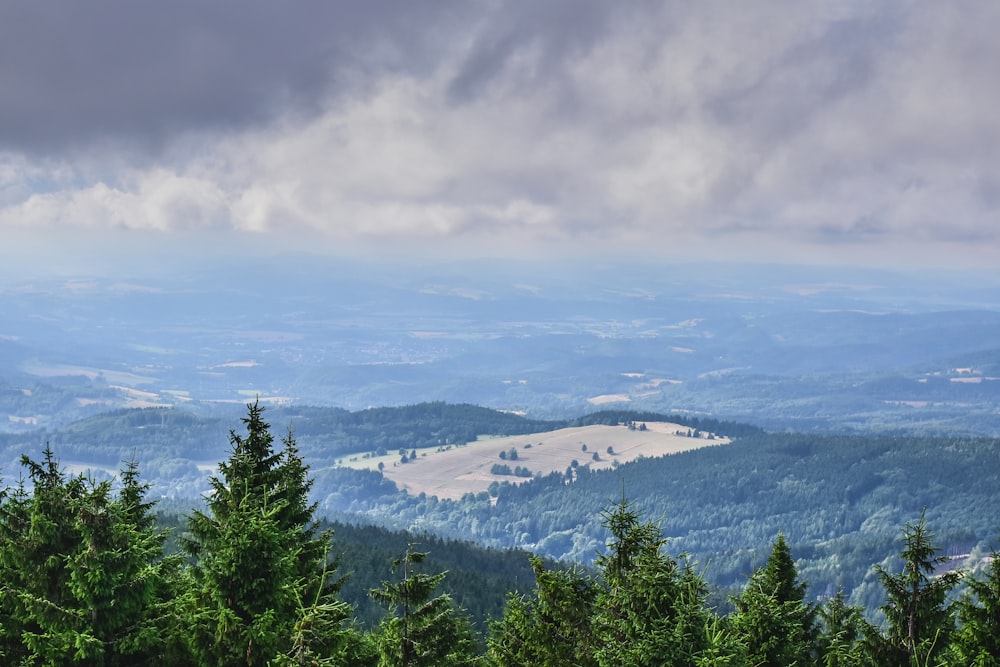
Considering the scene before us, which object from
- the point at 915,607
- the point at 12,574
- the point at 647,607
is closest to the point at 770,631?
the point at 915,607

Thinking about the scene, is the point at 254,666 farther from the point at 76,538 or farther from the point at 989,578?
the point at 989,578

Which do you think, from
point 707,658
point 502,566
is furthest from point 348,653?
point 502,566

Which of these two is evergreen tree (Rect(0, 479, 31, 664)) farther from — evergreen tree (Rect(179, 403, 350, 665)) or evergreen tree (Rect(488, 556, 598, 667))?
evergreen tree (Rect(488, 556, 598, 667))

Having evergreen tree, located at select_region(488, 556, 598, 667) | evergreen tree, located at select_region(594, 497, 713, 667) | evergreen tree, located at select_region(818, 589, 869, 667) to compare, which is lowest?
evergreen tree, located at select_region(818, 589, 869, 667)

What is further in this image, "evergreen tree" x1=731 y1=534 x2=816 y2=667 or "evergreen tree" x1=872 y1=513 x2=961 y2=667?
"evergreen tree" x1=872 y1=513 x2=961 y2=667

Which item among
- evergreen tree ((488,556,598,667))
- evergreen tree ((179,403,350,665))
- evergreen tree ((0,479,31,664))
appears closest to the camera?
evergreen tree ((179,403,350,665))

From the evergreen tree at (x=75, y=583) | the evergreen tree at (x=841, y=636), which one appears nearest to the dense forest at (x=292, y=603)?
the evergreen tree at (x=75, y=583)

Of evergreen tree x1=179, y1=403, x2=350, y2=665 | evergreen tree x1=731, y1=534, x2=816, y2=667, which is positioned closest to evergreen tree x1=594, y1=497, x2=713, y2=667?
evergreen tree x1=731, y1=534, x2=816, y2=667

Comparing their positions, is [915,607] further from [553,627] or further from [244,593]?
[244,593]
